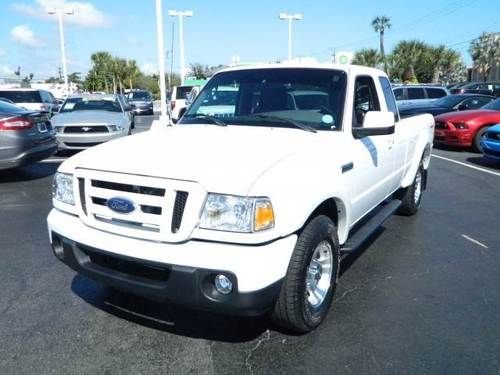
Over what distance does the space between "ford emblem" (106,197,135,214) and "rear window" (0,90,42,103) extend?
18.9m

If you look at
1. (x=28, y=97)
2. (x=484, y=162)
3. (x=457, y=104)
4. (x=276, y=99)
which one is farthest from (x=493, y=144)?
(x=28, y=97)

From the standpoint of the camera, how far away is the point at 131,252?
2.92m

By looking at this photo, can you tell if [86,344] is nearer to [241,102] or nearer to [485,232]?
[241,102]

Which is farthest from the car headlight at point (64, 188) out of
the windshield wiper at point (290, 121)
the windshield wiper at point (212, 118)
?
the windshield wiper at point (290, 121)

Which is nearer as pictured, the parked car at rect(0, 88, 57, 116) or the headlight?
the headlight

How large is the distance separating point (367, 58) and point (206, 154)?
56.1 m

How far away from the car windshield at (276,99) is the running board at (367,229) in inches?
37.7

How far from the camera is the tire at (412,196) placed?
20.4 feet

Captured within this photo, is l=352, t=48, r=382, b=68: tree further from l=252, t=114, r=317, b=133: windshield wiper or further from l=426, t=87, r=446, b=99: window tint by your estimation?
l=252, t=114, r=317, b=133: windshield wiper

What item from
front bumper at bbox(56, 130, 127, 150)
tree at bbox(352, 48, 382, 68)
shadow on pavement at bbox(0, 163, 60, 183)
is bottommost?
shadow on pavement at bbox(0, 163, 60, 183)

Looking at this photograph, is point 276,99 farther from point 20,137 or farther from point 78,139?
point 78,139

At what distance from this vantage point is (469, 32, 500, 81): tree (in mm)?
63819

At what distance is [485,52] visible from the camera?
65500mm

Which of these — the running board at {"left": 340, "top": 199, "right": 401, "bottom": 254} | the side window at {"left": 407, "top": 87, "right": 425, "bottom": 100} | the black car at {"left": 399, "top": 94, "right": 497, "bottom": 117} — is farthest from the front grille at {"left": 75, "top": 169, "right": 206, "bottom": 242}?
the side window at {"left": 407, "top": 87, "right": 425, "bottom": 100}
